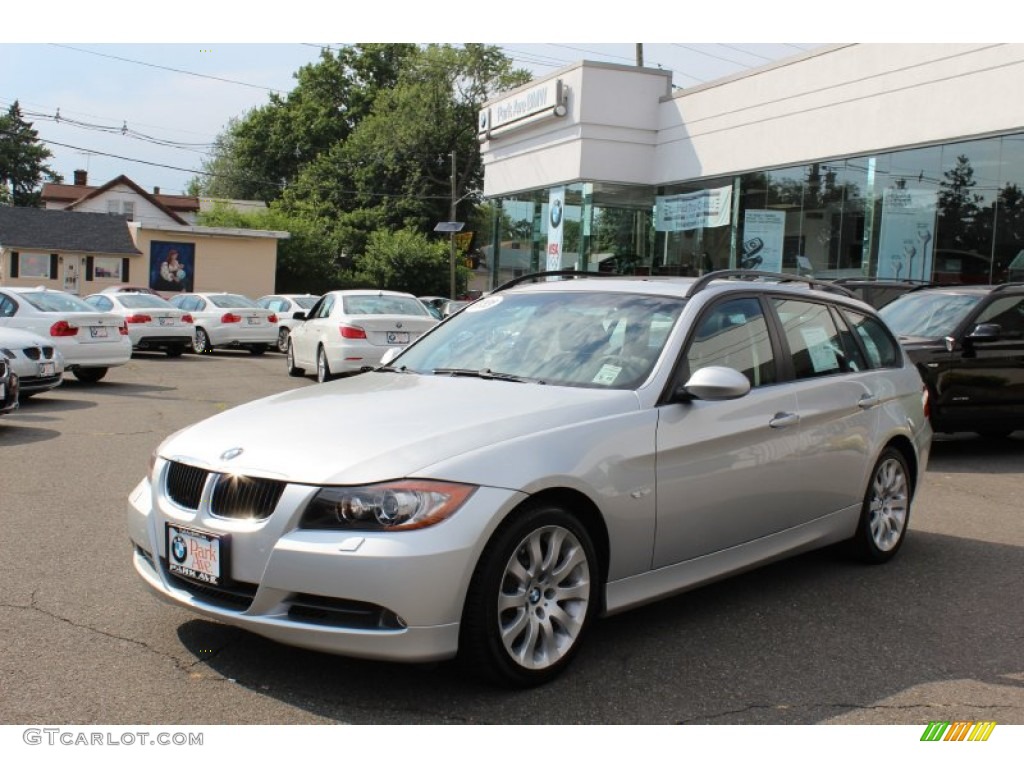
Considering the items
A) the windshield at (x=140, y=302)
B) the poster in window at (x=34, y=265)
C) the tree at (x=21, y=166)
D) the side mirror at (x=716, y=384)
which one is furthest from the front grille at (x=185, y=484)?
the tree at (x=21, y=166)

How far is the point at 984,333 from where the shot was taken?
1036 cm

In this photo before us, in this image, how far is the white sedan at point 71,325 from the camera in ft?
50.0

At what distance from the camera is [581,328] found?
513 cm

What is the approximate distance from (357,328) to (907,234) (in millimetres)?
9921

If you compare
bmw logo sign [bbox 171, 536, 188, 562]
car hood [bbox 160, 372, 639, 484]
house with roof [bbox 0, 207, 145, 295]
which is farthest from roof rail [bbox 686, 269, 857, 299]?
house with roof [bbox 0, 207, 145, 295]

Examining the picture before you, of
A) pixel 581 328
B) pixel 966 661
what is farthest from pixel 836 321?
pixel 966 661

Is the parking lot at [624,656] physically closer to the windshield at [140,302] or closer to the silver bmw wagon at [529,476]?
the silver bmw wagon at [529,476]

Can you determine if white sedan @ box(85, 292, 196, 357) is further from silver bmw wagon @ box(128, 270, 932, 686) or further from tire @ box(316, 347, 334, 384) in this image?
silver bmw wagon @ box(128, 270, 932, 686)

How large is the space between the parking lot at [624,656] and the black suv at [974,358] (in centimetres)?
352

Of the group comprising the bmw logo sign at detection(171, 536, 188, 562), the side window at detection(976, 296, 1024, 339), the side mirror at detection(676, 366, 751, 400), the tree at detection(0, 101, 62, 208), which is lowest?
the bmw logo sign at detection(171, 536, 188, 562)

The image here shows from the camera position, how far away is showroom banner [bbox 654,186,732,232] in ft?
75.6

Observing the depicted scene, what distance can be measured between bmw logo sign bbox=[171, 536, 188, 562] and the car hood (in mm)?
306

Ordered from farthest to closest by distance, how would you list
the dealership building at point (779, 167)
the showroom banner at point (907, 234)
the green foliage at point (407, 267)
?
the green foliage at point (407, 267) < the showroom banner at point (907, 234) < the dealership building at point (779, 167)

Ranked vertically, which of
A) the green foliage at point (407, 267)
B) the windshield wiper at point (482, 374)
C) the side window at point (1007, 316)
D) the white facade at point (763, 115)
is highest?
the white facade at point (763, 115)
